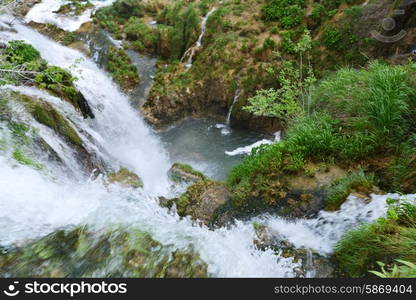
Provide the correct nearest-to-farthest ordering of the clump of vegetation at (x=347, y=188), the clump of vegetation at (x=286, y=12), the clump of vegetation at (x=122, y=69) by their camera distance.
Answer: the clump of vegetation at (x=347, y=188) < the clump of vegetation at (x=286, y=12) < the clump of vegetation at (x=122, y=69)

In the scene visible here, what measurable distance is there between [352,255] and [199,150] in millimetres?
7173

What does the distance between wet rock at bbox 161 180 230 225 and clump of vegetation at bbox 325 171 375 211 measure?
1.81 meters

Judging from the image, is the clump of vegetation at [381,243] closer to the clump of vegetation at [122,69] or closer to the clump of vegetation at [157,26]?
the clump of vegetation at [122,69]

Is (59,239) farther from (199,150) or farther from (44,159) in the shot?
(199,150)

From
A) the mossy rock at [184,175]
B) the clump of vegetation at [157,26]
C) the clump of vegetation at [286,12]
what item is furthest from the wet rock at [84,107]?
the clump of vegetation at [286,12]

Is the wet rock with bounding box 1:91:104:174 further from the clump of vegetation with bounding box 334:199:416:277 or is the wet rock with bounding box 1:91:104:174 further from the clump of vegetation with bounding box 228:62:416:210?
the clump of vegetation with bounding box 334:199:416:277

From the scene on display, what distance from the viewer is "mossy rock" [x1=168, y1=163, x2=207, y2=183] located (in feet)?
22.2

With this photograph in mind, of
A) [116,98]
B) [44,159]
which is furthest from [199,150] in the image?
[44,159]

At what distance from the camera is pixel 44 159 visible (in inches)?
220

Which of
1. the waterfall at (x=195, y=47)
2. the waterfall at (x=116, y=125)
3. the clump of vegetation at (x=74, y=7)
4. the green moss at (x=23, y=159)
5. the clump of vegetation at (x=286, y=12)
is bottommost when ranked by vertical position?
the waterfall at (x=116, y=125)

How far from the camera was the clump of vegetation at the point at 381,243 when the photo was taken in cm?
296

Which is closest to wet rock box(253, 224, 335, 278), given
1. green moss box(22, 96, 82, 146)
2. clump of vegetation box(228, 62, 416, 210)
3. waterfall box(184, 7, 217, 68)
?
clump of vegetation box(228, 62, 416, 210)

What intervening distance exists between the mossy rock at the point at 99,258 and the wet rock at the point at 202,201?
116cm

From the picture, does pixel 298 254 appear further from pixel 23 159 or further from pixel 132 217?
pixel 23 159
